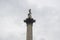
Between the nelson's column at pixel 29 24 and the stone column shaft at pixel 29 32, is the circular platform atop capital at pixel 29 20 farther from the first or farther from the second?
the stone column shaft at pixel 29 32

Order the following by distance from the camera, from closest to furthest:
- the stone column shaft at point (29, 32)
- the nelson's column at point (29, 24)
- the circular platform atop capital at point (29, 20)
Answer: the stone column shaft at point (29, 32) < the nelson's column at point (29, 24) < the circular platform atop capital at point (29, 20)

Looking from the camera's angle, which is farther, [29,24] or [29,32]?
[29,24]

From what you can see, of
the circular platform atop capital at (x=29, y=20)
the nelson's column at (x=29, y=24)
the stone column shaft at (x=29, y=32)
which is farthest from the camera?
the circular platform atop capital at (x=29, y=20)

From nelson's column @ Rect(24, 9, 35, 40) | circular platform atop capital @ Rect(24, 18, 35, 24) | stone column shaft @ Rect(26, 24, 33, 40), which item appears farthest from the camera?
circular platform atop capital @ Rect(24, 18, 35, 24)

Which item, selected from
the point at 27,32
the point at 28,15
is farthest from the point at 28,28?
the point at 28,15

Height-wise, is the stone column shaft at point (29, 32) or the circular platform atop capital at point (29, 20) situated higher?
the circular platform atop capital at point (29, 20)

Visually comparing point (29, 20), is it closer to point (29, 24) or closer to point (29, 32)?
point (29, 24)

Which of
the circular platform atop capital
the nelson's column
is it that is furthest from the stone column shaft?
the circular platform atop capital

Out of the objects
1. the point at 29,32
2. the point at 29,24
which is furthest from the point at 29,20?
the point at 29,32

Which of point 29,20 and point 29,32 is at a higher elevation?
point 29,20

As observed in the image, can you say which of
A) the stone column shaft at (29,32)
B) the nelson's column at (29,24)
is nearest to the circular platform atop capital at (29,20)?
the nelson's column at (29,24)

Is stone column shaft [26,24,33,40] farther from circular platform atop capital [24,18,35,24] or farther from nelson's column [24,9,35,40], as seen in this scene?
circular platform atop capital [24,18,35,24]

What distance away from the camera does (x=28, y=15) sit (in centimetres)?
3002

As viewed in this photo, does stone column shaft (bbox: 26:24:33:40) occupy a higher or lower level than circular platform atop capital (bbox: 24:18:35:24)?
lower
